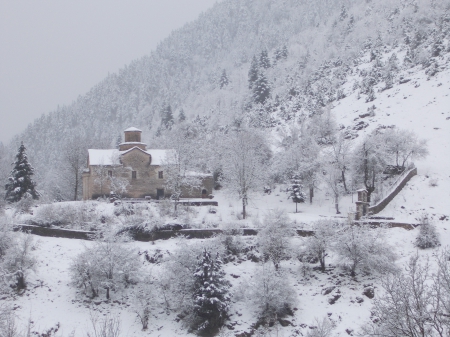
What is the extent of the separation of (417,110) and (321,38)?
5623cm

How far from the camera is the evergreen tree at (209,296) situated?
2109cm

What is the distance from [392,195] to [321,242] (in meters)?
11.0

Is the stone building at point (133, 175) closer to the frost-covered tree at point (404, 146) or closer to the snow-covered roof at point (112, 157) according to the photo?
the snow-covered roof at point (112, 157)

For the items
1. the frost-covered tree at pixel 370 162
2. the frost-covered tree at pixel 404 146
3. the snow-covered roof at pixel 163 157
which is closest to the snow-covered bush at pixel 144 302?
the snow-covered roof at pixel 163 157

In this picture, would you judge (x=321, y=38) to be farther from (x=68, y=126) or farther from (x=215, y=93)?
(x=68, y=126)

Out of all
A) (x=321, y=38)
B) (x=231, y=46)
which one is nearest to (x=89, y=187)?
(x=321, y=38)

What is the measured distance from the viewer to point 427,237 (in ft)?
79.8

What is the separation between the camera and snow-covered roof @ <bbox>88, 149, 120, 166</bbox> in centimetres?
4128

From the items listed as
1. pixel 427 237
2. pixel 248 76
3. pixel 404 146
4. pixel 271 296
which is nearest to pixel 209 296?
pixel 271 296

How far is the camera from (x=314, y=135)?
46625 mm

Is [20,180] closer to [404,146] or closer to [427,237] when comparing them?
[427,237]

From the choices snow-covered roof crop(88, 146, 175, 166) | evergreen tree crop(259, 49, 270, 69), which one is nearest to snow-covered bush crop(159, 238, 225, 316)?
snow-covered roof crop(88, 146, 175, 166)

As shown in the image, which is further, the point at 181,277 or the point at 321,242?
the point at 321,242

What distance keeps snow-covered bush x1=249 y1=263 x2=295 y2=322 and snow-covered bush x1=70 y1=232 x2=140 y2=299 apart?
7359 millimetres
